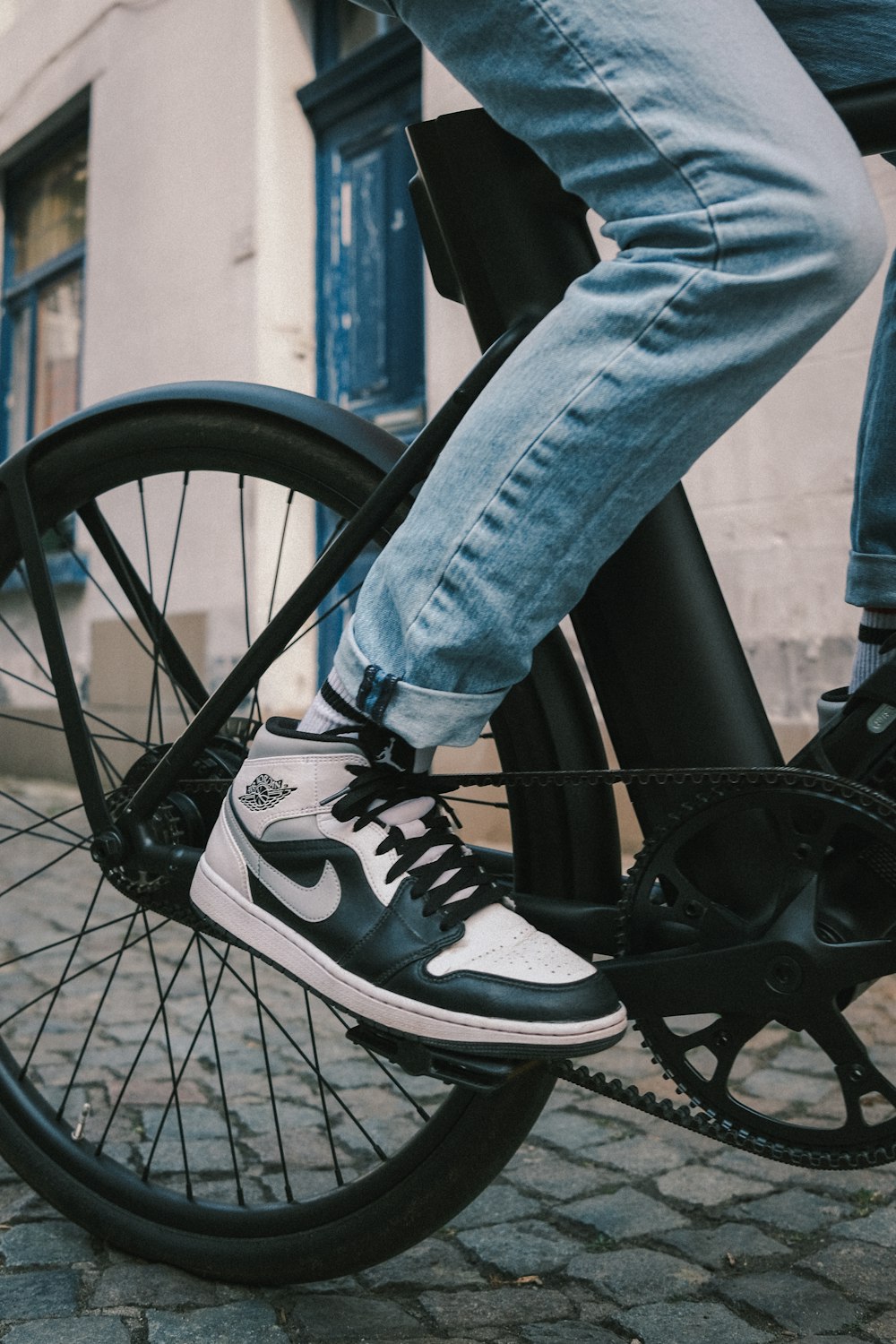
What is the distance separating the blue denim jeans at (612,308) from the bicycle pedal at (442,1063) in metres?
0.27

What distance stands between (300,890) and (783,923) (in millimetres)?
436

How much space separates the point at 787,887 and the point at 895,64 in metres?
0.77

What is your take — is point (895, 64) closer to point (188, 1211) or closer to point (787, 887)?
point (787, 887)

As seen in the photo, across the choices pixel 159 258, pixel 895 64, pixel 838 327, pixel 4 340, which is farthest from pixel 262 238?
pixel 895 64

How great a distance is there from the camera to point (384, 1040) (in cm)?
115

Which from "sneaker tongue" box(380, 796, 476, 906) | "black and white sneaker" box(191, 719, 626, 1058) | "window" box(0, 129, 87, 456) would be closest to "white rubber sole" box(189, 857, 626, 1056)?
"black and white sneaker" box(191, 719, 626, 1058)

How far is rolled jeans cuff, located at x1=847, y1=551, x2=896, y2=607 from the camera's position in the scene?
1.27 metres

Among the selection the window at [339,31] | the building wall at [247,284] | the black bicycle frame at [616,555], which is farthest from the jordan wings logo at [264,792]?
the window at [339,31]

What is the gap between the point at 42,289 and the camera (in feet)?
24.9

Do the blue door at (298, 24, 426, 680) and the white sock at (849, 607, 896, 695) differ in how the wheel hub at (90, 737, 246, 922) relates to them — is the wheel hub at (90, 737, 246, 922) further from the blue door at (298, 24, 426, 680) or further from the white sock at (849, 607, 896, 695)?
the blue door at (298, 24, 426, 680)

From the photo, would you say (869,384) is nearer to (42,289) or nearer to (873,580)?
(873,580)

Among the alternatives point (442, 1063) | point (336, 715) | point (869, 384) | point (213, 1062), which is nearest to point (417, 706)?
point (336, 715)

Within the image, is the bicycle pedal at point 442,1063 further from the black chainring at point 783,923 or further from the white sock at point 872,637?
the white sock at point 872,637

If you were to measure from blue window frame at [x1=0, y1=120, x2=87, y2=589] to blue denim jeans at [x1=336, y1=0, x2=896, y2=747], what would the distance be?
5847mm
